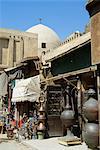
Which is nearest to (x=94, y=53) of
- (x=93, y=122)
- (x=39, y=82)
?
(x=93, y=122)

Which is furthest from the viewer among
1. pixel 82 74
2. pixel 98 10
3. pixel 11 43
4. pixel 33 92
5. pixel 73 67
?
pixel 11 43

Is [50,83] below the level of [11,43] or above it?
below

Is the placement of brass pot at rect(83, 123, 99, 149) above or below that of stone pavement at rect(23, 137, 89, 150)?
above

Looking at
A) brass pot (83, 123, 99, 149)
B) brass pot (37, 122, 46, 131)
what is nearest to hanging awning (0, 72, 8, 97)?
brass pot (37, 122, 46, 131)

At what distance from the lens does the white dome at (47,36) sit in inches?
1283

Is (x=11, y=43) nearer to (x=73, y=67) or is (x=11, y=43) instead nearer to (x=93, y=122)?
(x=73, y=67)

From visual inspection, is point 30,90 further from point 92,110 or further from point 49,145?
point 92,110

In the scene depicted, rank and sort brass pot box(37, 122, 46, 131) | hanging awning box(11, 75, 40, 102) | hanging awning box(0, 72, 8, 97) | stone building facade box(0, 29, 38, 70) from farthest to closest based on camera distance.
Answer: stone building facade box(0, 29, 38, 70) → hanging awning box(0, 72, 8, 97) → hanging awning box(11, 75, 40, 102) → brass pot box(37, 122, 46, 131)

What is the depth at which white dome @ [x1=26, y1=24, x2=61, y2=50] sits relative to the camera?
32.6 metres

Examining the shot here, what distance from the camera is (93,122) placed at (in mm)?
7715

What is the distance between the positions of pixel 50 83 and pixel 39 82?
1598mm

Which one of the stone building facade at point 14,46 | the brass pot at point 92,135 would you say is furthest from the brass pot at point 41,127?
the stone building facade at point 14,46

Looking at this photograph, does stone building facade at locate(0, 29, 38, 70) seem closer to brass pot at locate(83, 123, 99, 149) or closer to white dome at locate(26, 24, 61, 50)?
white dome at locate(26, 24, 61, 50)

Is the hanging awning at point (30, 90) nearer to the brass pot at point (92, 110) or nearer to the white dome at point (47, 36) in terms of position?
the brass pot at point (92, 110)
